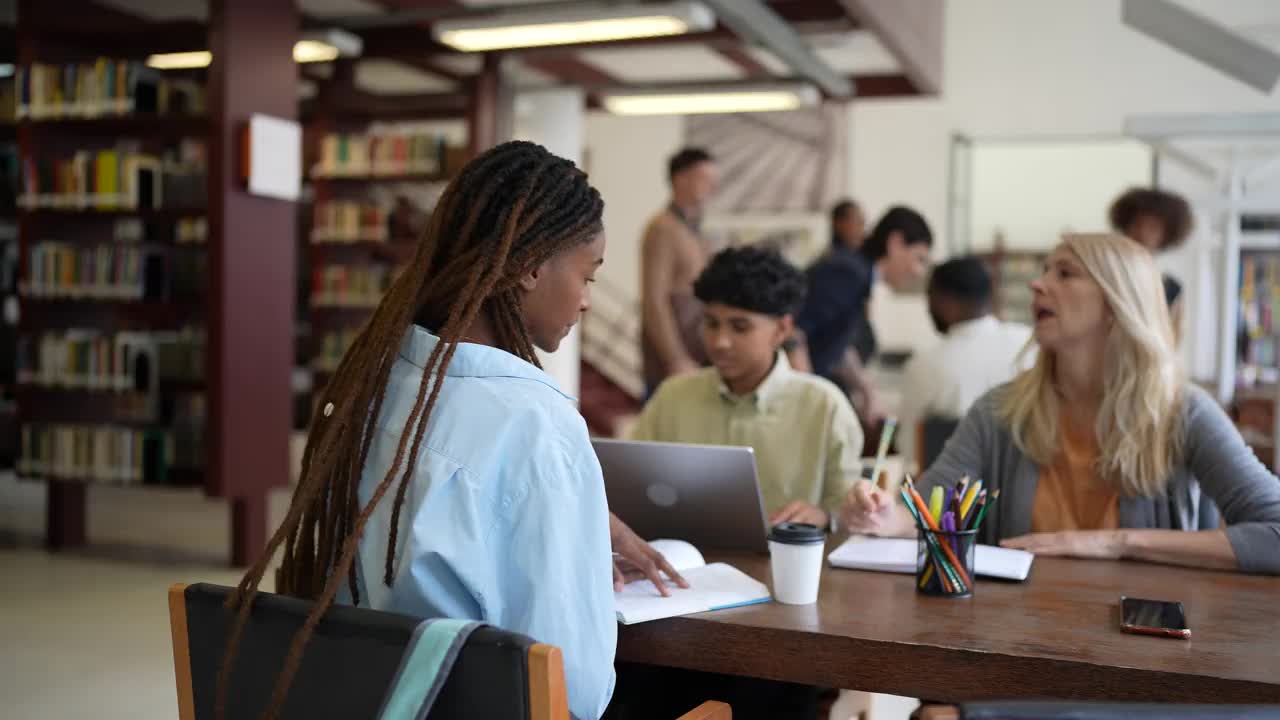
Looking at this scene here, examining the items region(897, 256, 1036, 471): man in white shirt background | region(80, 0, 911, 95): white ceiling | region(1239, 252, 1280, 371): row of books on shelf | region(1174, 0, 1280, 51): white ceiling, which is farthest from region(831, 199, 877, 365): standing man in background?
region(1174, 0, 1280, 51): white ceiling

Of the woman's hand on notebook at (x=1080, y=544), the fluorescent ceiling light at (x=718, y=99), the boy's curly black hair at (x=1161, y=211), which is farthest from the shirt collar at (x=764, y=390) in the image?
the fluorescent ceiling light at (x=718, y=99)

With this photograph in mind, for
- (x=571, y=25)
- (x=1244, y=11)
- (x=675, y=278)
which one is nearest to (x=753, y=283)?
(x=675, y=278)

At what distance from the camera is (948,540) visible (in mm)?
1616

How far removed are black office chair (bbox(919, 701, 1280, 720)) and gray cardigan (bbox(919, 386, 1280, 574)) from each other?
1.09m

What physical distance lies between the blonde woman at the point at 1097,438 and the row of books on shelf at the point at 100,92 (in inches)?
155

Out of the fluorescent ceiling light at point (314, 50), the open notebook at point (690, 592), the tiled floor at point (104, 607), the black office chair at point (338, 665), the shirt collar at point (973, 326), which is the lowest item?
the tiled floor at point (104, 607)

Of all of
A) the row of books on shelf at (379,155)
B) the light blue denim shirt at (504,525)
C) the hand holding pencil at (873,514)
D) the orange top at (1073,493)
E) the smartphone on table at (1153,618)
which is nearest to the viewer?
the light blue denim shirt at (504,525)

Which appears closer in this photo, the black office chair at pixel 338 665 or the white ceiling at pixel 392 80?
the black office chair at pixel 338 665

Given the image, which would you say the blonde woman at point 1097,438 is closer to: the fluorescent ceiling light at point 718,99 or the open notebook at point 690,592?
the open notebook at point 690,592

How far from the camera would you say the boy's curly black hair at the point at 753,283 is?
106 inches

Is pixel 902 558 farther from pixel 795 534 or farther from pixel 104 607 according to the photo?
pixel 104 607

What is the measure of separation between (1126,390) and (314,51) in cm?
507

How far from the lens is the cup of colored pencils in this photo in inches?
63.7

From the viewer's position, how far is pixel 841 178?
10352 mm
